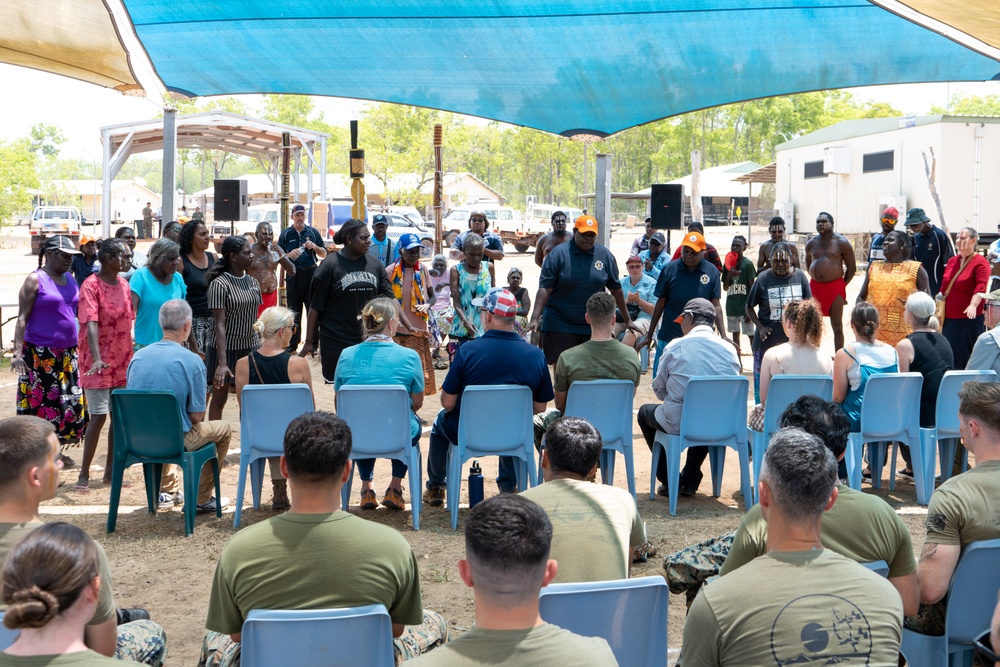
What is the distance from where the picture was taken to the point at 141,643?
279 centimetres

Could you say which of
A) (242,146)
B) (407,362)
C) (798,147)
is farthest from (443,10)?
(798,147)

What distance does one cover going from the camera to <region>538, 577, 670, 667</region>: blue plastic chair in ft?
8.28

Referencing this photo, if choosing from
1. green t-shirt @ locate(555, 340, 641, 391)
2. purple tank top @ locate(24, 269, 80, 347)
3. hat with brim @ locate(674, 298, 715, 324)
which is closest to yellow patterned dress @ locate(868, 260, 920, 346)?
hat with brim @ locate(674, 298, 715, 324)

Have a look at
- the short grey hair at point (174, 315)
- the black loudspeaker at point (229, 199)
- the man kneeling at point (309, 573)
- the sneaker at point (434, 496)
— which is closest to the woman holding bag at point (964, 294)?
the sneaker at point (434, 496)

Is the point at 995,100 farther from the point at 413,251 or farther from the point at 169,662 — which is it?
the point at 169,662

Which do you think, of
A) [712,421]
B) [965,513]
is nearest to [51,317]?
[712,421]

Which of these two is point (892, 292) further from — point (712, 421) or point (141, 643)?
point (141, 643)

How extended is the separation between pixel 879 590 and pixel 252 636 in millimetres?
1499

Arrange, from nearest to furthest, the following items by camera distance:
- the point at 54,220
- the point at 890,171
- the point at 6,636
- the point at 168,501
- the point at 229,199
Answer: the point at 6,636
the point at 168,501
the point at 229,199
the point at 890,171
the point at 54,220

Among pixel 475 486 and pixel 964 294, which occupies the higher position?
pixel 964 294

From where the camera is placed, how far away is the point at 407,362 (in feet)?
18.0

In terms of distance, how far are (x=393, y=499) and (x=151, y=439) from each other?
1408 mm

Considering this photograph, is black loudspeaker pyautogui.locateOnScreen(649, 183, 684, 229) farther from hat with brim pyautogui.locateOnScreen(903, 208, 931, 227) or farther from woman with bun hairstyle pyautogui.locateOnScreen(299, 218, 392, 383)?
woman with bun hairstyle pyautogui.locateOnScreen(299, 218, 392, 383)

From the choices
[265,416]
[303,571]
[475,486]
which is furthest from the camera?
[475,486]
